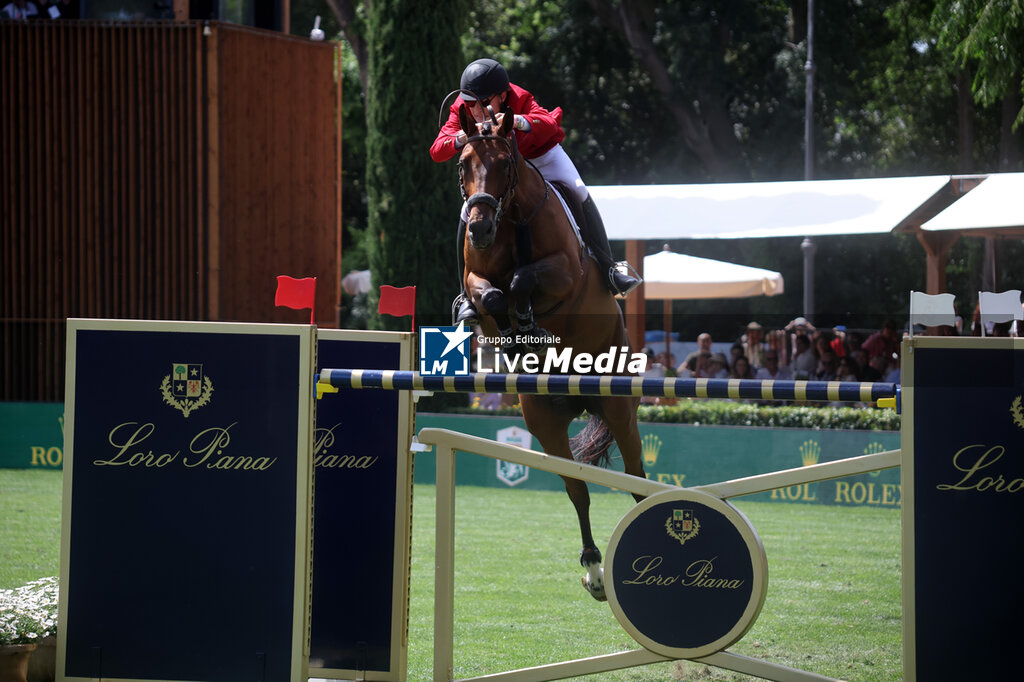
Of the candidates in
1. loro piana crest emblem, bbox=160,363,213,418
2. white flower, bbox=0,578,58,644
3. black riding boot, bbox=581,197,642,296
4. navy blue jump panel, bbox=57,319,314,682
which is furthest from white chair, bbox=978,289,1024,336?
white flower, bbox=0,578,58,644

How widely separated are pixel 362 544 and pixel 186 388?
924 mm

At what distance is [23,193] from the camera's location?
12.5 meters

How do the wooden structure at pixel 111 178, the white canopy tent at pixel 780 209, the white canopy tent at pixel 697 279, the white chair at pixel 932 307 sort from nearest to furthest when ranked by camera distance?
the white chair at pixel 932 307 → the white canopy tent at pixel 780 209 → the wooden structure at pixel 111 178 → the white canopy tent at pixel 697 279

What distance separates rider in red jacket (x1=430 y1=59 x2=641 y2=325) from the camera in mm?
4316

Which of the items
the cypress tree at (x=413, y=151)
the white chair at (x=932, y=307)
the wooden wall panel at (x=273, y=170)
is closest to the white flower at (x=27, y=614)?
the white chair at (x=932, y=307)

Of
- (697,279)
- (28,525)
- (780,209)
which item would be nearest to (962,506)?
(28,525)

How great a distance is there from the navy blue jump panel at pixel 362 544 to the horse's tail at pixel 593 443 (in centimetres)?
135

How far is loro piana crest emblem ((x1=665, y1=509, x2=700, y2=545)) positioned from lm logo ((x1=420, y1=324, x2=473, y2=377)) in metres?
0.86

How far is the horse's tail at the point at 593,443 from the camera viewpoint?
5.18m

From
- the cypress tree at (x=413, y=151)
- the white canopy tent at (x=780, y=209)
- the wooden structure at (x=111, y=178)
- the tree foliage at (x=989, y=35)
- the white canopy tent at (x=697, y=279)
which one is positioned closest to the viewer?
the tree foliage at (x=989, y=35)

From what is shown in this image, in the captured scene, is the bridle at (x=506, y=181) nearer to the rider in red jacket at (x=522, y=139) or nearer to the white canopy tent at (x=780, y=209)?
the rider in red jacket at (x=522, y=139)

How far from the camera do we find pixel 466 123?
4254mm

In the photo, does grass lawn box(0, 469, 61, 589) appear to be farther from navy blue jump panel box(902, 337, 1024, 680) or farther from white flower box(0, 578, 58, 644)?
navy blue jump panel box(902, 337, 1024, 680)

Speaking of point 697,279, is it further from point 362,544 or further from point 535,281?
point 362,544
